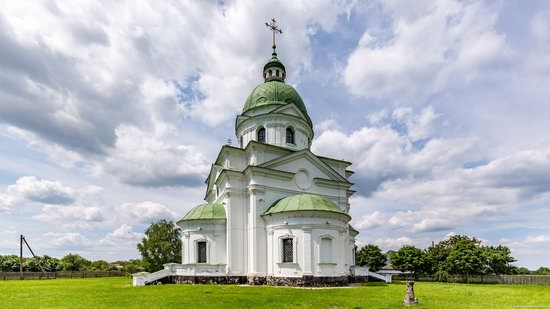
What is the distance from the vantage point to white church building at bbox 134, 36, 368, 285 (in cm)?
2328

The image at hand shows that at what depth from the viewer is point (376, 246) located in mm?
50250

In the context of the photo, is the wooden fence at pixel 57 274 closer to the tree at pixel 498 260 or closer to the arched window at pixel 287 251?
the arched window at pixel 287 251

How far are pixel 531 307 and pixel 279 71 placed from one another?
96.0 feet

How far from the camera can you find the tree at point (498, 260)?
36.8 metres

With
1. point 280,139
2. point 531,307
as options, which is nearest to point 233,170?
point 280,139

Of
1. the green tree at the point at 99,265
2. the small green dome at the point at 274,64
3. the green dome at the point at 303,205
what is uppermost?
the small green dome at the point at 274,64

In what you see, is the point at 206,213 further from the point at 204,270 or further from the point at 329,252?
the point at 329,252

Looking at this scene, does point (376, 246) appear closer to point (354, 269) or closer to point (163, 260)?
point (354, 269)

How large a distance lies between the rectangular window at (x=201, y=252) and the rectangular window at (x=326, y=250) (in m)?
9.02

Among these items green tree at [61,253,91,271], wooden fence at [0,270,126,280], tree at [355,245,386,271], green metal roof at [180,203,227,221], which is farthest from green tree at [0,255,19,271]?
tree at [355,245,386,271]

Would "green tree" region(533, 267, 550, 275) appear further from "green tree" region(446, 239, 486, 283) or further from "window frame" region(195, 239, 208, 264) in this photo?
"window frame" region(195, 239, 208, 264)

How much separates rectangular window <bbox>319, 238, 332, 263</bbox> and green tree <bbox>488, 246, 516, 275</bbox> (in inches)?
897

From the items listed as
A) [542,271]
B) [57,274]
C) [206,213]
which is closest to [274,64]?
[206,213]

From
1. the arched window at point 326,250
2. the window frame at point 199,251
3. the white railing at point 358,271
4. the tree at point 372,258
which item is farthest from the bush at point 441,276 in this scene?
the window frame at point 199,251
